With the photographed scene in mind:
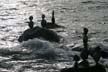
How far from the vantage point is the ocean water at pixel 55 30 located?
26188 millimetres

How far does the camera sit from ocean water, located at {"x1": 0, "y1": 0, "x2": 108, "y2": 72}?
85.9ft

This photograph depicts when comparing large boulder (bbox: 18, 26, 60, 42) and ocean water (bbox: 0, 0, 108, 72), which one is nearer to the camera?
ocean water (bbox: 0, 0, 108, 72)

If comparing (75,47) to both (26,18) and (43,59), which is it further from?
(26,18)

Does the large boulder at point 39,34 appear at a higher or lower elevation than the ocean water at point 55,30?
higher

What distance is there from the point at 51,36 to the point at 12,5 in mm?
30481

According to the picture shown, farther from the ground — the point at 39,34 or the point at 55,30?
the point at 39,34

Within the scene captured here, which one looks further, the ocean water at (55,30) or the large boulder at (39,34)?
the large boulder at (39,34)

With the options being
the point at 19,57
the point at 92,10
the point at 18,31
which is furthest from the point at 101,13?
the point at 19,57

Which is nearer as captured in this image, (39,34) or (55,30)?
(39,34)

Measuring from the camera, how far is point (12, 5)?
2424 inches

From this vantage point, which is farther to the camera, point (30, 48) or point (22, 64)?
point (30, 48)

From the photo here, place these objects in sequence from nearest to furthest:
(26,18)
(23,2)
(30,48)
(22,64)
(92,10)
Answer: (22,64) → (30,48) → (26,18) → (92,10) → (23,2)

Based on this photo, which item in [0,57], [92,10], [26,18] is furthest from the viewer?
[92,10]

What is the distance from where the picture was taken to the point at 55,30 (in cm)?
3891
